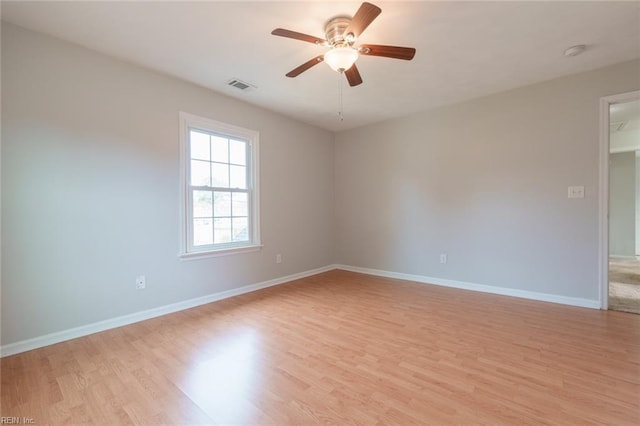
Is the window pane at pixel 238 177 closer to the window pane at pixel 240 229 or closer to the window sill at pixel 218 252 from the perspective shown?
the window pane at pixel 240 229

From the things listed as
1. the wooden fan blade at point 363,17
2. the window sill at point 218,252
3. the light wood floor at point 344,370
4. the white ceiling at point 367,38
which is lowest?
the light wood floor at point 344,370

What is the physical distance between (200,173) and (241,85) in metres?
1.16

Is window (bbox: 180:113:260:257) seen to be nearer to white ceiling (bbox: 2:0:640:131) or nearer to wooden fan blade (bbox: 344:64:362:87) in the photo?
white ceiling (bbox: 2:0:640:131)

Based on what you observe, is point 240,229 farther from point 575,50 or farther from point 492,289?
point 575,50

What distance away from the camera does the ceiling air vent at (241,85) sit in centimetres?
311

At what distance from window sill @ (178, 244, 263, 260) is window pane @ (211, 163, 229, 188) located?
837 mm

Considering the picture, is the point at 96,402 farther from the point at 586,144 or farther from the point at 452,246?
the point at 586,144

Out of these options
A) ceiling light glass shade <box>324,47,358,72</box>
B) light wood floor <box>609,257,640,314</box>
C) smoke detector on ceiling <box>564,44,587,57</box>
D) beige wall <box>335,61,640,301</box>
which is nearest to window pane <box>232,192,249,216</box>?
beige wall <box>335,61,640,301</box>

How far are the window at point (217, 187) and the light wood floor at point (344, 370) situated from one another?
0.90m

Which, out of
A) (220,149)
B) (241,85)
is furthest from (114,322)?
(241,85)

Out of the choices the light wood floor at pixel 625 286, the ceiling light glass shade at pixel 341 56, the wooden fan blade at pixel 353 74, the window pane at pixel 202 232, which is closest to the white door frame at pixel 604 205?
the light wood floor at pixel 625 286

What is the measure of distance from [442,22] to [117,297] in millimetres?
3765

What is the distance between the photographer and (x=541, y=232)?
327 cm

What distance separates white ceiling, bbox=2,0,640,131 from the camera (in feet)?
6.55
